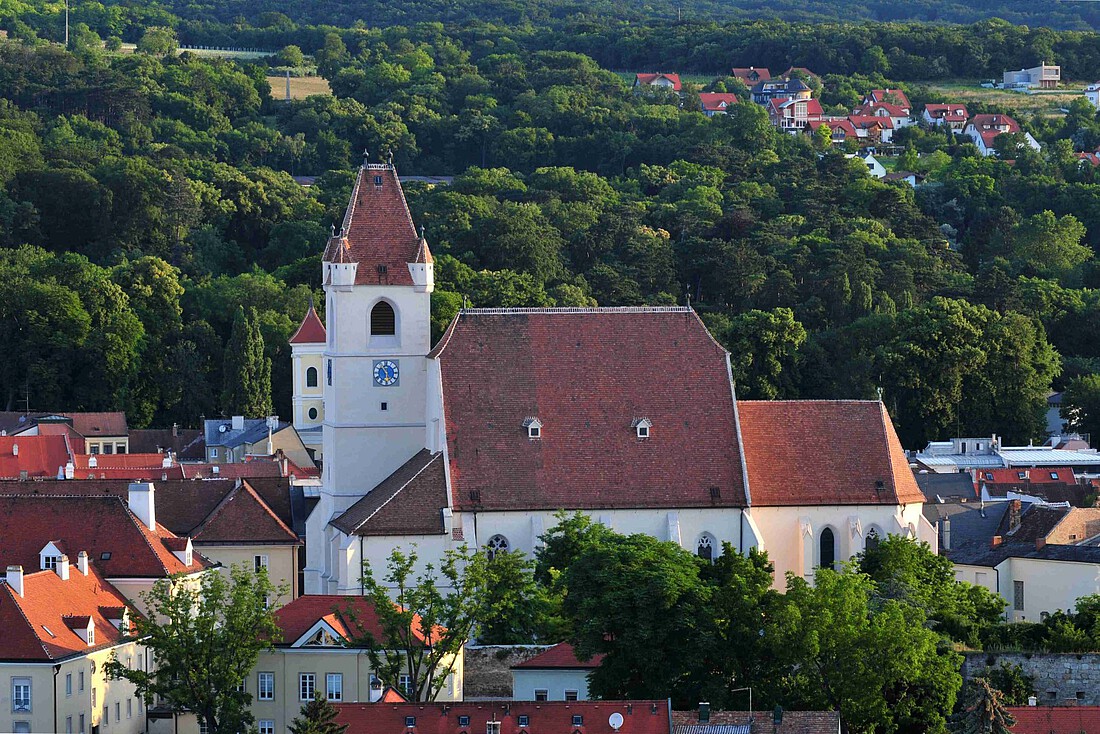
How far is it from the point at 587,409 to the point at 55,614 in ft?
51.0

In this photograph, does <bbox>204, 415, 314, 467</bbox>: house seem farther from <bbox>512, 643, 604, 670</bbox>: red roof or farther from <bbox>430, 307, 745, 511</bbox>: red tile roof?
<bbox>512, 643, 604, 670</bbox>: red roof

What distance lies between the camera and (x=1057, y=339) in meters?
119

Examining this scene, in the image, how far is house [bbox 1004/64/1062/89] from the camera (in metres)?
194

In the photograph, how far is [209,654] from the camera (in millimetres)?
54531

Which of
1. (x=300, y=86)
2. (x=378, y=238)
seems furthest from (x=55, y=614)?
(x=300, y=86)

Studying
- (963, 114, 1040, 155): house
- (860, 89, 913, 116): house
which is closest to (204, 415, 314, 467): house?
(963, 114, 1040, 155): house

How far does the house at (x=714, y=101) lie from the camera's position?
17612 cm

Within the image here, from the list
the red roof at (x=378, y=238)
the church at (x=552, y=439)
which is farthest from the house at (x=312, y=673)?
the red roof at (x=378, y=238)

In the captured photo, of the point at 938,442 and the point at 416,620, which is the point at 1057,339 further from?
the point at 416,620

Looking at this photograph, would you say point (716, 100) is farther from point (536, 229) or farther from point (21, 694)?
point (21, 694)

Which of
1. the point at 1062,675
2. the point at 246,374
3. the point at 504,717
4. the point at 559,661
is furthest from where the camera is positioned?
the point at 246,374

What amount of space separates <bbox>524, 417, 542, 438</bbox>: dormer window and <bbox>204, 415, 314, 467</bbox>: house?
Answer: 108 ft

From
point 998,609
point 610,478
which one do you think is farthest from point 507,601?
point 998,609

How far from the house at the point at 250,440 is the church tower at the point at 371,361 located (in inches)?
1138
